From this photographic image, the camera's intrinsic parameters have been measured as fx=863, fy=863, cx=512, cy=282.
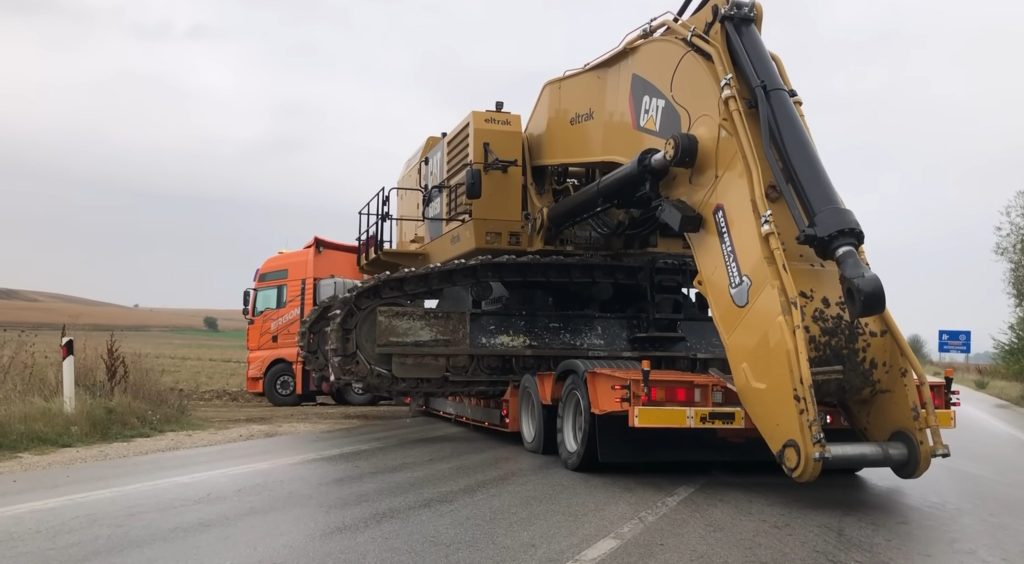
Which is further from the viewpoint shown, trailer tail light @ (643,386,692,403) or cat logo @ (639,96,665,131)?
cat logo @ (639,96,665,131)

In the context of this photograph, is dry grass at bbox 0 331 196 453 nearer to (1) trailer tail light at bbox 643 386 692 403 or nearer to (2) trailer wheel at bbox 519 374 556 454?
(2) trailer wheel at bbox 519 374 556 454

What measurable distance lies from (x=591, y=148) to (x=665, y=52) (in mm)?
1500

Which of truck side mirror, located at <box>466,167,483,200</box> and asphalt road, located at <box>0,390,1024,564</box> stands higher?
truck side mirror, located at <box>466,167,483,200</box>

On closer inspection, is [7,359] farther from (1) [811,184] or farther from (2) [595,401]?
(1) [811,184]

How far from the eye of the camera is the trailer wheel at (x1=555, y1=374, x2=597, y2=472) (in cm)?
799

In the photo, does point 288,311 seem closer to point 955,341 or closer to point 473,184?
point 473,184

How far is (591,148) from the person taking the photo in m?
9.23

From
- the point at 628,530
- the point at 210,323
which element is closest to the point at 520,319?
the point at 628,530

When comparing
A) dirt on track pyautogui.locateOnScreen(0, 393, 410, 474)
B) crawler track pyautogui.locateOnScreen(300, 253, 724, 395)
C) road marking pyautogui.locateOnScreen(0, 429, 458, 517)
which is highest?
crawler track pyautogui.locateOnScreen(300, 253, 724, 395)

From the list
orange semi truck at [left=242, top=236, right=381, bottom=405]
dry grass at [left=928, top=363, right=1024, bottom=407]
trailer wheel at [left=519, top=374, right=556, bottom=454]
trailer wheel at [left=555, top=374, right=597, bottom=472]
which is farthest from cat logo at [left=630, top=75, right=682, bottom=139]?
dry grass at [left=928, top=363, right=1024, bottom=407]

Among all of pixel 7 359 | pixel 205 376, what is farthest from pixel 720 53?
pixel 205 376

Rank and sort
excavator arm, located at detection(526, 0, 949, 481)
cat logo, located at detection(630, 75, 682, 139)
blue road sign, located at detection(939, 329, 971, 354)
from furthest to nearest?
blue road sign, located at detection(939, 329, 971, 354), cat logo, located at detection(630, 75, 682, 139), excavator arm, located at detection(526, 0, 949, 481)

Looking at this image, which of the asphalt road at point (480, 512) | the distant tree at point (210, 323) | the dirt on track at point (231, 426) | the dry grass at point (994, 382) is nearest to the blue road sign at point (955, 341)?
the dry grass at point (994, 382)

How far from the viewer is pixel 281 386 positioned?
1858 cm
